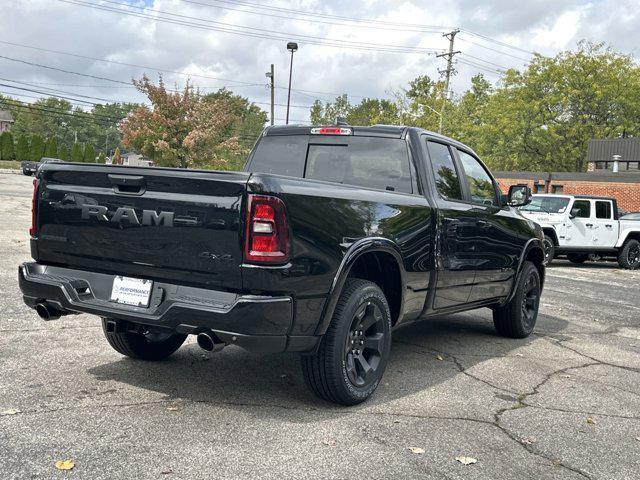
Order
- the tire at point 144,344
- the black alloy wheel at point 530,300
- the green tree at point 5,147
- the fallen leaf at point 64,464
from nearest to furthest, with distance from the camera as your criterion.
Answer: the fallen leaf at point 64,464 → the tire at point 144,344 → the black alloy wheel at point 530,300 → the green tree at point 5,147

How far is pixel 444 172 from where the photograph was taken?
5738 mm

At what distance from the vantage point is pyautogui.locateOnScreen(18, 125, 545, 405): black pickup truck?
375cm

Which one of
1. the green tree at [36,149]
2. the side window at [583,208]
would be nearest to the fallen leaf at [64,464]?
the side window at [583,208]

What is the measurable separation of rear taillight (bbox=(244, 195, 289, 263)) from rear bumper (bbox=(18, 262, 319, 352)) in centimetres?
23

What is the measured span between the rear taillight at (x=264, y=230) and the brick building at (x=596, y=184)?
35611 mm

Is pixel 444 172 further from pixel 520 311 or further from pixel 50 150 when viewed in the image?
pixel 50 150

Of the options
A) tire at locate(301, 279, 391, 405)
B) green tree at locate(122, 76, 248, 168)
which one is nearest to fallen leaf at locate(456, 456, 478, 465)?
A: tire at locate(301, 279, 391, 405)

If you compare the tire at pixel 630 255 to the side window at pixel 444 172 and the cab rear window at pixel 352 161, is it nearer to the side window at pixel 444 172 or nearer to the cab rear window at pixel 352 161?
the side window at pixel 444 172

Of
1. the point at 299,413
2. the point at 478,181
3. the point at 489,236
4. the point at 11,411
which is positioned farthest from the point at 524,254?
the point at 11,411

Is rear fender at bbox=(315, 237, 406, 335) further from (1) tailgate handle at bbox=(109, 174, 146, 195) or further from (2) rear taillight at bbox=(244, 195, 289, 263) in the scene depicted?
(1) tailgate handle at bbox=(109, 174, 146, 195)

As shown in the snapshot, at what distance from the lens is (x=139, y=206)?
403 cm

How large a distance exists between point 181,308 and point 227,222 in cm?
55

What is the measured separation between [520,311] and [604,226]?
11.0 meters

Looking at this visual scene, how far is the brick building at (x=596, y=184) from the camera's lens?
35.7 m
